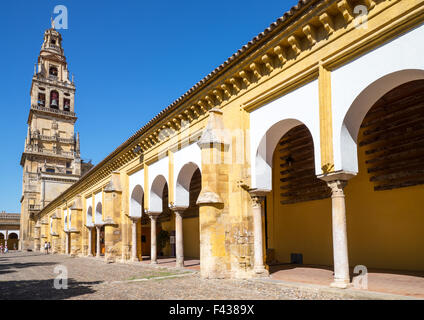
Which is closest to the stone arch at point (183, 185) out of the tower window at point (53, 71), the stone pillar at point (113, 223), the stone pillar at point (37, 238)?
the stone pillar at point (113, 223)

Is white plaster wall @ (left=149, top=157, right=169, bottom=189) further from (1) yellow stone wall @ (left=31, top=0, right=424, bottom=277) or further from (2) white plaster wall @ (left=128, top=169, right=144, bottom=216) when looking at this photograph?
(1) yellow stone wall @ (left=31, top=0, right=424, bottom=277)

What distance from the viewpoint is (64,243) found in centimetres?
3500

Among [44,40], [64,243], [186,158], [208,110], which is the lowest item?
[64,243]

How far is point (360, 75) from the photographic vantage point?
24.0 ft

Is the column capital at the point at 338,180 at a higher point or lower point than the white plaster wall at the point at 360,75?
lower

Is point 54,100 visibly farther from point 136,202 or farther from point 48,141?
point 136,202

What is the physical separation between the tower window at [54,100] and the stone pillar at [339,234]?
5375 centimetres

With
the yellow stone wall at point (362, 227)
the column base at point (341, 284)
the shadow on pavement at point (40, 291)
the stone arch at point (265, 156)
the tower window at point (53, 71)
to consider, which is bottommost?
the shadow on pavement at point (40, 291)

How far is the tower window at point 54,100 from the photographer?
54.4 metres

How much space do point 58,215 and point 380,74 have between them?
3439 cm

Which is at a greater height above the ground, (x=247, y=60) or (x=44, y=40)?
(x=44, y=40)

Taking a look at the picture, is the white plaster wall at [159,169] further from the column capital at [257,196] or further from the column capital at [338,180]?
the column capital at [338,180]
